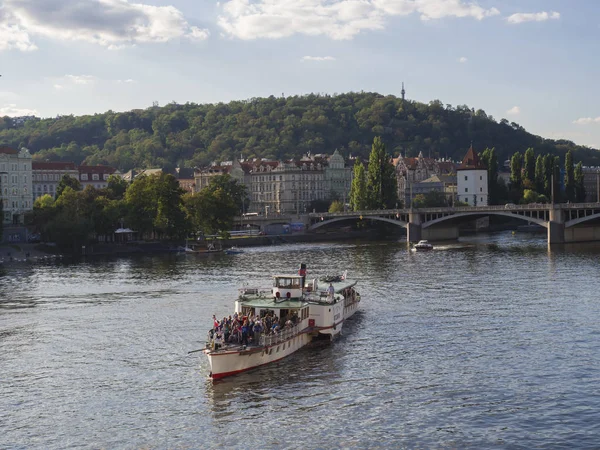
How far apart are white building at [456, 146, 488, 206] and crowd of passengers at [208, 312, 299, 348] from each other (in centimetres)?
15160

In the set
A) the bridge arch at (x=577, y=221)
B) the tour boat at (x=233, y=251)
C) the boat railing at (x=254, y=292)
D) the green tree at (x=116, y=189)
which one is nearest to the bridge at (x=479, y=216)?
the bridge arch at (x=577, y=221)

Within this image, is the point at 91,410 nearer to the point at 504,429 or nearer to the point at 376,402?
the point at 376,402

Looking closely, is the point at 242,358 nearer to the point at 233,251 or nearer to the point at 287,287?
the point at 287,287

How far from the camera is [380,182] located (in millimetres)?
185250

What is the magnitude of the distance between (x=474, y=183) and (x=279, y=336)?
153816 millimetres

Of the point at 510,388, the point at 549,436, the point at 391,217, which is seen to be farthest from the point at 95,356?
the point at 391,217

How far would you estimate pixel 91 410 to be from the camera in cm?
4072

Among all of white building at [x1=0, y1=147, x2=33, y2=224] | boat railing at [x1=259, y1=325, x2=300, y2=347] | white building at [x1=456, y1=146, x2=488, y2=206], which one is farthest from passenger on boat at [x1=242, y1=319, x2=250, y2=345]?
white building at [x1=456, y1=146, x2=488, y2=206]

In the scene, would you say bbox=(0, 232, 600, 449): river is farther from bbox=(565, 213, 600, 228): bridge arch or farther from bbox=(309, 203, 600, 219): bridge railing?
bbox=(309, 203, 600, 219): bridge railing

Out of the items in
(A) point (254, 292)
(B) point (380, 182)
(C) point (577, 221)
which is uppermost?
(B) point (380, 182)

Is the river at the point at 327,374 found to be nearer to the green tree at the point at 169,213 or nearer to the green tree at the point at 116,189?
the green tree at the point at 169,213

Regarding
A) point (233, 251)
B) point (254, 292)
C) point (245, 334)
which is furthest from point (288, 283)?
point (233, 251)

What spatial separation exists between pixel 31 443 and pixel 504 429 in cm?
1966

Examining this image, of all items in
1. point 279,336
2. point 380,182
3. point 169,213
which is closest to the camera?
point 279,336
